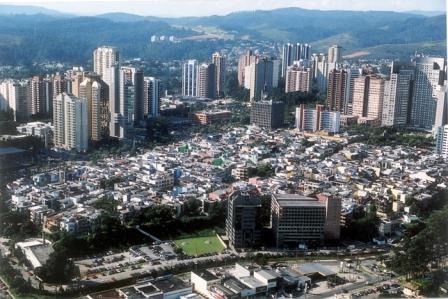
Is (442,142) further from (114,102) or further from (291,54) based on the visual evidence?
(291,54)

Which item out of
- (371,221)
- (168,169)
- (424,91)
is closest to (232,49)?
(424,91)

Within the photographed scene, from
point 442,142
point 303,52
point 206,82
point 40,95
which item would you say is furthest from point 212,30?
point 442,142

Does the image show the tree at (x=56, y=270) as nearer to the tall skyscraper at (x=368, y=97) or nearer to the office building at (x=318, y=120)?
the office building at (x=318, y=120)

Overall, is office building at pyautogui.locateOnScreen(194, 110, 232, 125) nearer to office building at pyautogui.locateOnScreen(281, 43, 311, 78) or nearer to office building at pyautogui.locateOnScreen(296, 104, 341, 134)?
office building at pyautogui.locateOnScreen(296, 104, 341, 134)

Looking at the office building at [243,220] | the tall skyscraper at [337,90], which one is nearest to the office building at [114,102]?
the tall skyscraper at [337,90]

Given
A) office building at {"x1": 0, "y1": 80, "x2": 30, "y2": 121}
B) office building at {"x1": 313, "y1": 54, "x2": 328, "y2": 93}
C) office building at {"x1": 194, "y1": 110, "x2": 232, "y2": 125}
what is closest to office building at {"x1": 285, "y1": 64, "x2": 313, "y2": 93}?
office building at {"x1": 313, "y1": 54, "x2": 328, "y2": 93}
